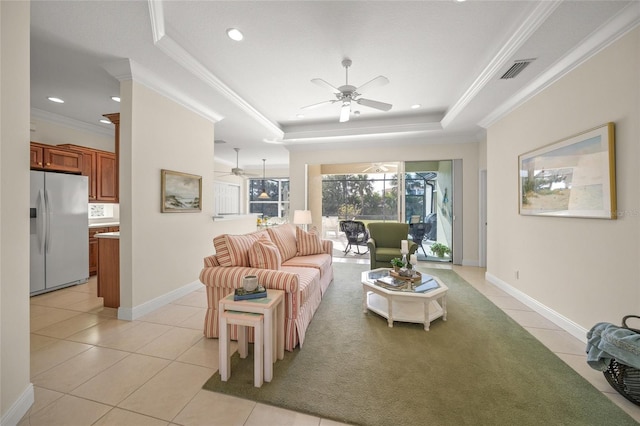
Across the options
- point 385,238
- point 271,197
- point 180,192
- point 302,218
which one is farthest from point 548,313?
point 271,197

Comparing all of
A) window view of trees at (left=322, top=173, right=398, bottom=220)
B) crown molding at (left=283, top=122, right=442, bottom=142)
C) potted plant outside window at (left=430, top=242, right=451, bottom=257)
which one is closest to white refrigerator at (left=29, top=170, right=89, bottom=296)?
crown molding at (left=283, top=122, right=442, bottom=142)

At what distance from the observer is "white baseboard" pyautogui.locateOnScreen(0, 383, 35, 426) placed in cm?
139

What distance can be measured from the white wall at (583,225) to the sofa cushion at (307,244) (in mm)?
2800

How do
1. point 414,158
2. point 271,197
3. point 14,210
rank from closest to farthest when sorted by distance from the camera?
point 14,210 < point 414,158 < point 271,197

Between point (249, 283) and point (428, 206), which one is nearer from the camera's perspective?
point (249, 283)

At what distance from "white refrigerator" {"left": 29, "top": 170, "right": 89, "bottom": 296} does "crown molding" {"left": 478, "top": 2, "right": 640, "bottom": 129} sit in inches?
252

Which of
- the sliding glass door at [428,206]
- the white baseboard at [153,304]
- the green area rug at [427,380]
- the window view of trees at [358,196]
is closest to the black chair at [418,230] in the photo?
the sliding glass door at [428,206]

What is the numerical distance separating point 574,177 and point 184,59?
13.9 feet

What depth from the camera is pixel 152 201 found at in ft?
10.2

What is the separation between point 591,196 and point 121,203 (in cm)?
476

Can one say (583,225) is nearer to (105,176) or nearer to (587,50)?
(587,50)

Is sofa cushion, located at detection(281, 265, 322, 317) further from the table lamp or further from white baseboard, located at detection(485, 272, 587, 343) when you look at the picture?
white baseboard, located at detection(485, 272, 587, 343)

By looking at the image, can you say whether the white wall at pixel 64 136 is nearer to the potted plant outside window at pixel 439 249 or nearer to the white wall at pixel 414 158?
the white wall at pixel 414 158

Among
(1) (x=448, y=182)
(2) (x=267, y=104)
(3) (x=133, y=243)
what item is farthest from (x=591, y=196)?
(3) (x=133, y=243)
